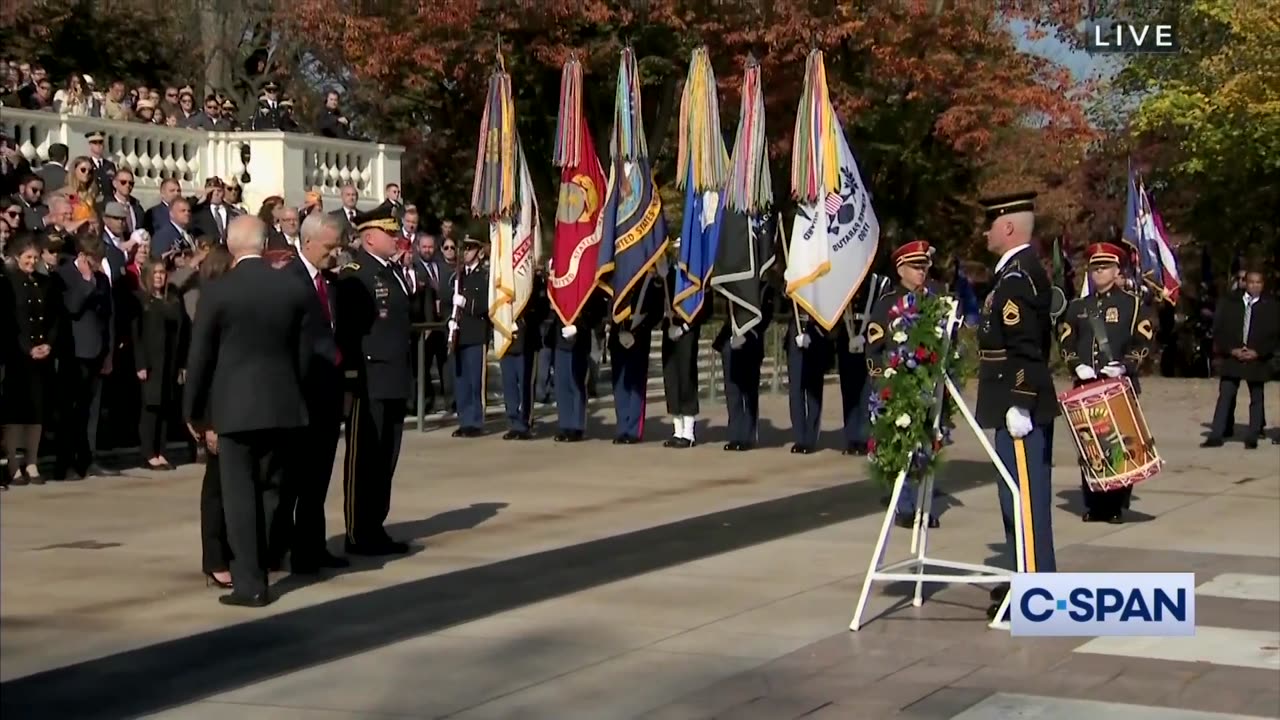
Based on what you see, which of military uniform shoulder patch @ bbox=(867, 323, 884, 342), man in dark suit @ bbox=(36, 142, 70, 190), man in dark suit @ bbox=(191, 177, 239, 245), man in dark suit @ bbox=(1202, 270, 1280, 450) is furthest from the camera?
man in dark suit @ bbox=(36, 142, 70, 190)

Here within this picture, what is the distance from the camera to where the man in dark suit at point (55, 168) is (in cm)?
2052

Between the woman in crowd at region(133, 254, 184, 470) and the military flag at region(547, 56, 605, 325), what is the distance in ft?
13.3

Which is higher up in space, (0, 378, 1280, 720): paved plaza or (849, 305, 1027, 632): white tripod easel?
(849, 305, 1027, 632): white tripod easel

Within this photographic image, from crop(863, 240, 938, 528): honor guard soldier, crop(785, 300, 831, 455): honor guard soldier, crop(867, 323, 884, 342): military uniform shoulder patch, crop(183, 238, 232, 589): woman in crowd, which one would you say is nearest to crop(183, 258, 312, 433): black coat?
crop(183, 238, 232, 589): woman in crowd

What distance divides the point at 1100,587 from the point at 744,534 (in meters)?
4.99

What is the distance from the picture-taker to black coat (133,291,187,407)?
15984 mm

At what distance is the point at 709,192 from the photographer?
19.0 m

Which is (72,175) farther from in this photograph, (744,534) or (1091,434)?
(1091,434)

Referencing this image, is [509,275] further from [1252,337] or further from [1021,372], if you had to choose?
[1021,372]

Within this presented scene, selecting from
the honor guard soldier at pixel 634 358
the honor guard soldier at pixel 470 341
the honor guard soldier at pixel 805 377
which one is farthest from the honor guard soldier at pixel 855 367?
the honor guard soldier at pixel 470 341

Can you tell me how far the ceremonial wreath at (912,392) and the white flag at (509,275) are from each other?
956cm

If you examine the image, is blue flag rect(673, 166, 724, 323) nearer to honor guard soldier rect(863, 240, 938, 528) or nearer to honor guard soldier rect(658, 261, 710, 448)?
honor guard soldier rect(658, 261, 710, 448)

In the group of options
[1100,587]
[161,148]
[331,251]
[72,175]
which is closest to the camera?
[1100,587]

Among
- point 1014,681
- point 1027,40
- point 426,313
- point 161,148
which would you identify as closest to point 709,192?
point 426,313
